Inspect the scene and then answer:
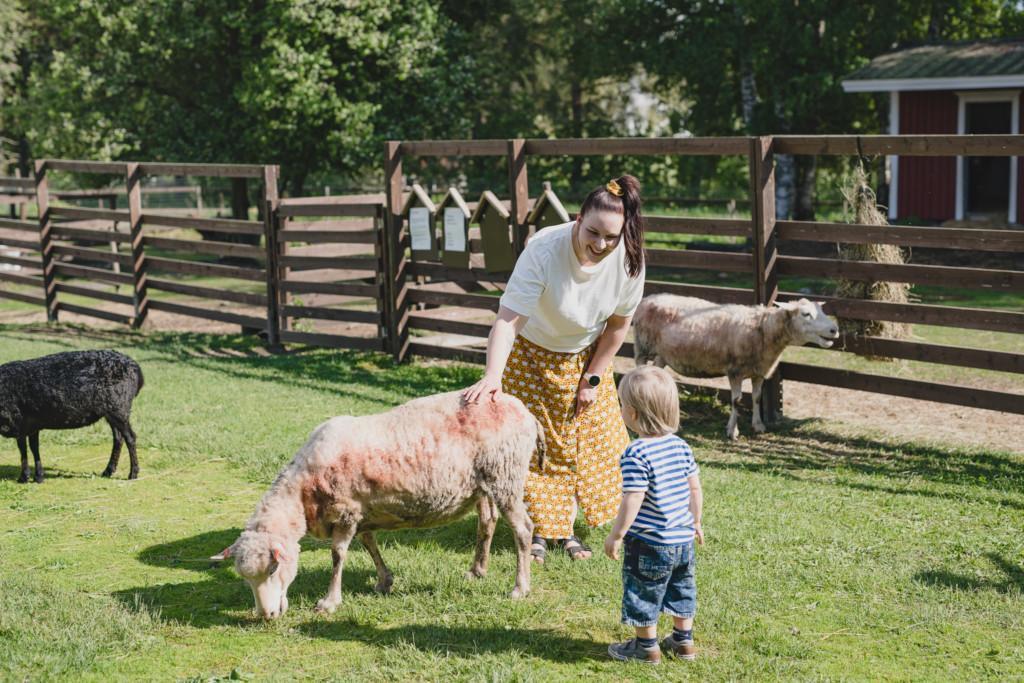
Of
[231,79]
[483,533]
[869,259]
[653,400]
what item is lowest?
[483,533]

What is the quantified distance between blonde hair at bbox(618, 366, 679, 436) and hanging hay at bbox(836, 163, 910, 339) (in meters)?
6.94

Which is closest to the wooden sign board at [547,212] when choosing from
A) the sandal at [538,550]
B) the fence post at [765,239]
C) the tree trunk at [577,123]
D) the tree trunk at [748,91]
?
the fence post at [765,239]

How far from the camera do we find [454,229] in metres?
11.5

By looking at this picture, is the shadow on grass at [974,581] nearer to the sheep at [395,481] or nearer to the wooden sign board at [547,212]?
the sheep at [395,481]

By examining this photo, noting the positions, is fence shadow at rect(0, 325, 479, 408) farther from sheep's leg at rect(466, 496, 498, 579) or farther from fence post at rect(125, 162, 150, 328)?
sheep's leg at rect(466, 496, 498, 579)

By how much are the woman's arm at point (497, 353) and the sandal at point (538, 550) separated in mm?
1106

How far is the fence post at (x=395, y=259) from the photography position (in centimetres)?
1230

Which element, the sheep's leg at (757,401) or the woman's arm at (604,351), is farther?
the sheep's leg at (757,401)

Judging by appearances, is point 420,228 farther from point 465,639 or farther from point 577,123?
point 577,123

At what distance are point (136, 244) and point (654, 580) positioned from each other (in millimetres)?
12614

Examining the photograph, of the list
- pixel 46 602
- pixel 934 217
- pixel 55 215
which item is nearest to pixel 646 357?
pixel 46 602

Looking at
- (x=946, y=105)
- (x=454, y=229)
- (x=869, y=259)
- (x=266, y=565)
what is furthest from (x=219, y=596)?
(x=946, y=105)

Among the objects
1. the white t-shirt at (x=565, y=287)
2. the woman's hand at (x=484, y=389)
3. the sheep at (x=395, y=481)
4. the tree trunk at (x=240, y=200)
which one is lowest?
the sheep at (x=395, y=481)

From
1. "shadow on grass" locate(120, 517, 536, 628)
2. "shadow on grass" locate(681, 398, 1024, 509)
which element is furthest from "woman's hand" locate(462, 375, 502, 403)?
"shadow on grass" locate(681, 398, 1024, 509)
